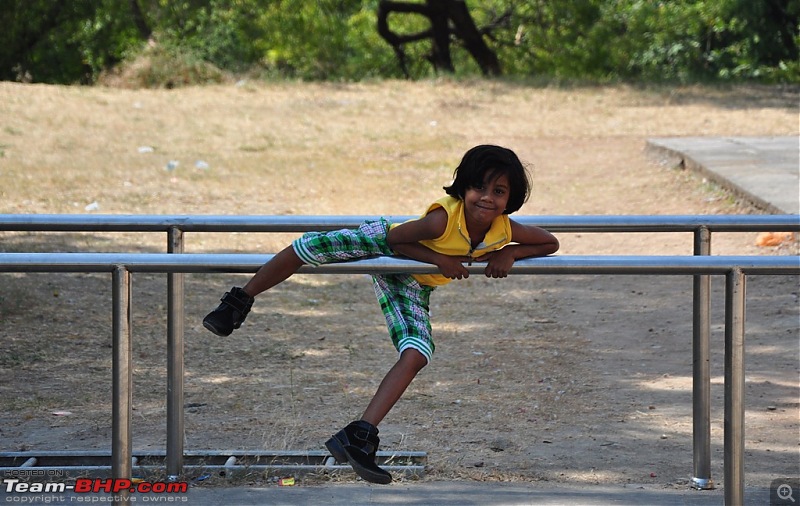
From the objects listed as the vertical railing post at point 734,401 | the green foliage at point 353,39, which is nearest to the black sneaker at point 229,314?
the vertical railing post at point 734,401

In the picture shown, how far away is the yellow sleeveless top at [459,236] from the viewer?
9.08 feet

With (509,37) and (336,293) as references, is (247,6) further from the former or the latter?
(336,293)

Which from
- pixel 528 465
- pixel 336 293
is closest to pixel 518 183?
pixel 528 465

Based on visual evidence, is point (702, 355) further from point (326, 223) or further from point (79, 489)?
point (79, 489)

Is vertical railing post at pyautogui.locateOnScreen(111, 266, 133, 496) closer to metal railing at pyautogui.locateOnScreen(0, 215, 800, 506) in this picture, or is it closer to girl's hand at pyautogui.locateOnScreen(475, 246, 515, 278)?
metal railing at pyautogui.locateOnScreen(0, 215, 800, 506)

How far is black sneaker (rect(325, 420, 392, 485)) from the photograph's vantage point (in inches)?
100

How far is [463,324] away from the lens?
630cm

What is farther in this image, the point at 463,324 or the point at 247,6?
the point at 247,6

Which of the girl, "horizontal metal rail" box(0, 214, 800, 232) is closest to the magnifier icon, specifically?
"horizontal metal rail" box(0, 214, 800, 232)

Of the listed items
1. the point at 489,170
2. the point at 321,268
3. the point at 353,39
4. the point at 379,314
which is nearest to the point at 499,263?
the point at 489,170

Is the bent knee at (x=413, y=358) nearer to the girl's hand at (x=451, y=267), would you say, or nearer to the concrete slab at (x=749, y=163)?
the girl's hand at (x=451, y=267)

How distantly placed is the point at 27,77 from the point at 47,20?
1.19 meters

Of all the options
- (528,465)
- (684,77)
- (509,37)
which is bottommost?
(528,465)

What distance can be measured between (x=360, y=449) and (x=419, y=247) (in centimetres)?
56
